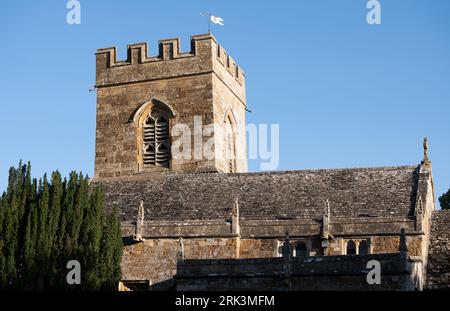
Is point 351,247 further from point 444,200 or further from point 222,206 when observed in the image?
point 444,200

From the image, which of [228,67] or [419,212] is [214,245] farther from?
[228,67]

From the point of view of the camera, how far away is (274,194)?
3678 centimetres

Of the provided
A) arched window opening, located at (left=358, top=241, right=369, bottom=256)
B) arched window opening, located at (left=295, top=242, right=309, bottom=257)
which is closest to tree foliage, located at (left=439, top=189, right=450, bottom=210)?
arched window opening, located at (left=358, top=241, right=369, bottom=256)

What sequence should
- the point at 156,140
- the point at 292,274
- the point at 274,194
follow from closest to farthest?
the point at 292,274
the point at 274,194
the point at 156,140

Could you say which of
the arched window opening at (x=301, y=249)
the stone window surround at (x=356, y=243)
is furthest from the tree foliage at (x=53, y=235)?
the stone window surround at (x=356, y=243)

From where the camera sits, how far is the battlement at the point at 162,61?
43.8 m

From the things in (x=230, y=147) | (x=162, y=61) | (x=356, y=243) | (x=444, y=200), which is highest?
(x=162, y=61)

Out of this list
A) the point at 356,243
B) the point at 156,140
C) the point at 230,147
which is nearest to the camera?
the point at 356,243

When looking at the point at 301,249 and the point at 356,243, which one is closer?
the point at 356,243

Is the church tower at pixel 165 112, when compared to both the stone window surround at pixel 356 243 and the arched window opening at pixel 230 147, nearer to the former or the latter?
the arched window opening at pixel 230 147

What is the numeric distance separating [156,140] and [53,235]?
1409 centimetres

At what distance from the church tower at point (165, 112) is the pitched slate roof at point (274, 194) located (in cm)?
301

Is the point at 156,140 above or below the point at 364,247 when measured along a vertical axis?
above

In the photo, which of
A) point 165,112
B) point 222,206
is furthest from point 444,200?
point 222,206
